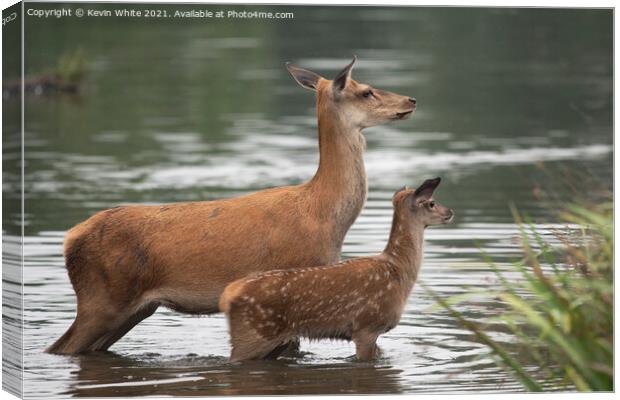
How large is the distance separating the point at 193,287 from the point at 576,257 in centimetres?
219

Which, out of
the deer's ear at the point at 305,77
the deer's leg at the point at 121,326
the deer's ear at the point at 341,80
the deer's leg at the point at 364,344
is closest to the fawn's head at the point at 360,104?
the deer's ear at the point at 341,80

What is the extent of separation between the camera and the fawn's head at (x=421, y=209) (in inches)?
408

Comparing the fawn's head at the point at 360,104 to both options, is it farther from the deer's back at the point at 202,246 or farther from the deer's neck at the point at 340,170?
the deer's back at the point at 202,246

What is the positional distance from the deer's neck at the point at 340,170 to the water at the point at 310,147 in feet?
2.29

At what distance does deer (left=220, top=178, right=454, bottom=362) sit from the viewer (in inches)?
393

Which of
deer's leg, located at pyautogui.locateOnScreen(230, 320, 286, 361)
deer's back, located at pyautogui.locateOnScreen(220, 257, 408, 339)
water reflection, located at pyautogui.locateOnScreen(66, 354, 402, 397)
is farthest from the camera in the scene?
deer's leg, located at pyautogui.locateOnScreen(230, 320, 286, 361)

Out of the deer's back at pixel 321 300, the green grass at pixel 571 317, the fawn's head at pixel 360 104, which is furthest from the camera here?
the fawn's head at pixel 360 104

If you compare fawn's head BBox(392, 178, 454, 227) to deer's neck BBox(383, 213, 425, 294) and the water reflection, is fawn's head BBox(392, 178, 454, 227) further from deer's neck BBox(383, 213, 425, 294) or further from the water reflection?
the water reflection

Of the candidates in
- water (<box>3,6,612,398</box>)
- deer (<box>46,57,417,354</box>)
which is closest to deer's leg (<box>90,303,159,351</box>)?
deer (<box>46,57,417,354</box>)

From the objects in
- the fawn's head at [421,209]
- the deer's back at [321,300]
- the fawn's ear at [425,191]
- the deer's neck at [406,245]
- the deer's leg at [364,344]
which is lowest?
the deer's leg at [364,344]

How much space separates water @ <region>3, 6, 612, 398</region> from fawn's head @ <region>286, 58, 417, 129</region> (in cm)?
51

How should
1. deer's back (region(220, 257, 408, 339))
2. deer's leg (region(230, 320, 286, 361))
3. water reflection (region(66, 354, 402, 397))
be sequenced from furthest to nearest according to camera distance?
1. deer's leg (region(230, 320, 286, 361))
2. deer's back (region(220, 257, 408, 339))
3. water reflection (region(66, 354, 402, 397))

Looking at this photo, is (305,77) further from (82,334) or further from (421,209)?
(82,334)

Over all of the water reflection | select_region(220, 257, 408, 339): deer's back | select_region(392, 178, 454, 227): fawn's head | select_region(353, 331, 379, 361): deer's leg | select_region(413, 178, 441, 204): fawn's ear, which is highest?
select_region(413, 178, 441, 204): fawn's ear
